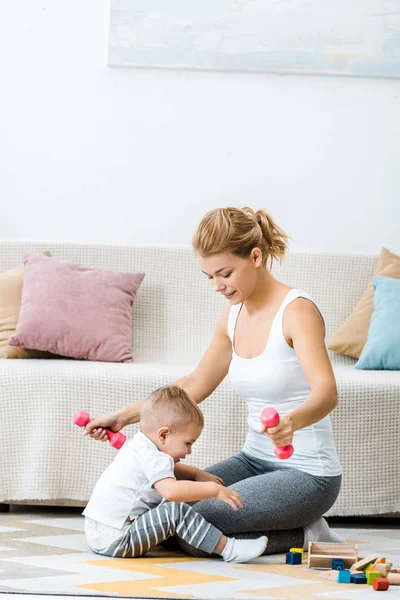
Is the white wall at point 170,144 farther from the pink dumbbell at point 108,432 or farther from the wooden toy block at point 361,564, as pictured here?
the wooden toy block at point 361,564

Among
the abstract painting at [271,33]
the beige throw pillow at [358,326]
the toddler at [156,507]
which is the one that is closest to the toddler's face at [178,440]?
the toddler at [156,507]

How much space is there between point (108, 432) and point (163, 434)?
178 millimetres

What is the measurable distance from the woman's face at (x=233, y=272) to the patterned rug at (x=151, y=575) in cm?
58

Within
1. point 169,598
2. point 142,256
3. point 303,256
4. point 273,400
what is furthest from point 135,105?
point 169,598

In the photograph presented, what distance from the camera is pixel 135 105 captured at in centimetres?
356

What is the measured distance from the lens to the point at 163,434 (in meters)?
1.97

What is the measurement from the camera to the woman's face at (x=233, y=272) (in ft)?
6.70

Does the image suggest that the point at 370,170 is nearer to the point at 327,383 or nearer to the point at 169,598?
the point at 327,383

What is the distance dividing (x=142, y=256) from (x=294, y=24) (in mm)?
1042

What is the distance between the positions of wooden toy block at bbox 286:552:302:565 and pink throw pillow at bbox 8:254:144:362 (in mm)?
1216

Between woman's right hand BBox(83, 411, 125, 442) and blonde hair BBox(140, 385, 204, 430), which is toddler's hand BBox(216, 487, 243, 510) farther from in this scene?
woman's right hand BBox(83, 411, 125, 442)

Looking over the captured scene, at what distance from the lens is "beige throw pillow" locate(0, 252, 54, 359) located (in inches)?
118

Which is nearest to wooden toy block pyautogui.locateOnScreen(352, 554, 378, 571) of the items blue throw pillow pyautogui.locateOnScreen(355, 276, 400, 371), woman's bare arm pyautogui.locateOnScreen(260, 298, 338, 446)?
woman's bare arm pyautogui.locateOnScreen(260, 298, 338, 446)

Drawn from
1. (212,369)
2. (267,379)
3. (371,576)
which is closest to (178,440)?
(267,379)
